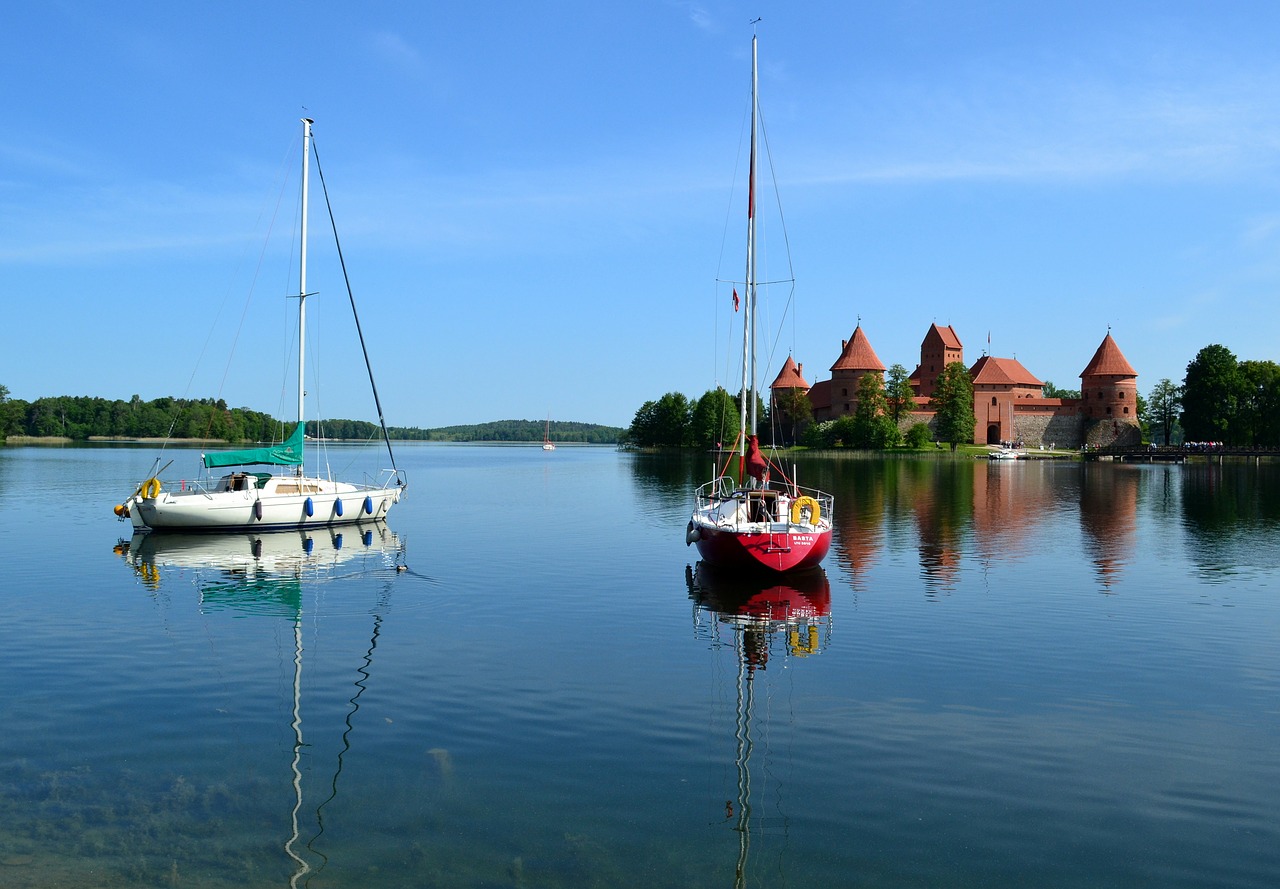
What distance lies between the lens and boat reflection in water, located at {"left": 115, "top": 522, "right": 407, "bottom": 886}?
13.8 m

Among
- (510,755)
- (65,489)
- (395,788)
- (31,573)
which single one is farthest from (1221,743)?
(65,489)

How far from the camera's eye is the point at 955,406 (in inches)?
5384

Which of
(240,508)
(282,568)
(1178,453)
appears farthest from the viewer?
(1178,453)

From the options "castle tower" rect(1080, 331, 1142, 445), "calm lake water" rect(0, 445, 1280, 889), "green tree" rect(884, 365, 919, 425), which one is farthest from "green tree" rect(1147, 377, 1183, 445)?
"calm lake water" rect(0, 445, 1280, 889)

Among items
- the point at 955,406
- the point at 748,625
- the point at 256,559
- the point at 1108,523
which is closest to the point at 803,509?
the point at 748,625

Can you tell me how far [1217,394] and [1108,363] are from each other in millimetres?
19944

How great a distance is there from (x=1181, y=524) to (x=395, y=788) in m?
40.2

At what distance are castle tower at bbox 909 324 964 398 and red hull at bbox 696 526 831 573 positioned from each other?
139 m

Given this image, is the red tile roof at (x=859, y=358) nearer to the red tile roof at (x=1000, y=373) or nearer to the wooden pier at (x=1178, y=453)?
the red tile roof at (x=1000, y=373)

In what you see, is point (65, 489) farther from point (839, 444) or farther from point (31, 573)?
point (839, 444)

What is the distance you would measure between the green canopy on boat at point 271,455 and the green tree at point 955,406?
371ft

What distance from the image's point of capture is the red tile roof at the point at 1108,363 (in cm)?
14250

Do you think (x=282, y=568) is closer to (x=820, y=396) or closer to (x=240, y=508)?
(x=240, y=508)

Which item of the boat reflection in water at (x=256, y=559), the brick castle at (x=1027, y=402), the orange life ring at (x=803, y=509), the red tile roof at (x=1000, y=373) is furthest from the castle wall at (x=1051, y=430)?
the orange life ring at (x=803, y=509)
